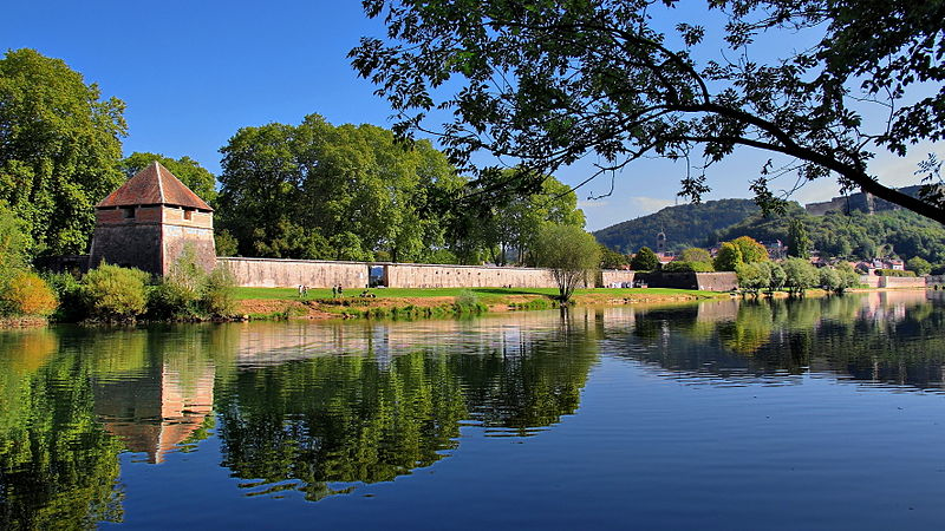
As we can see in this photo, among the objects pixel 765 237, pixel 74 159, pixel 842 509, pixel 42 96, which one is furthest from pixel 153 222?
pixel 765 237

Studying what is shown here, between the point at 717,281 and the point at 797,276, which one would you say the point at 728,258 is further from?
the point at 797,276

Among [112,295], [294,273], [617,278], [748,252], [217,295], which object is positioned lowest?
[217,295]

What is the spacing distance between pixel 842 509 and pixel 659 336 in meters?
20.5

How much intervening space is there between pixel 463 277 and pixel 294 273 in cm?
1847

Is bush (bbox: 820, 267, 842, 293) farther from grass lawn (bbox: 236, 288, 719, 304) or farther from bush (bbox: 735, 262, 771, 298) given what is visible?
grass lawn (bbox: 236, 288, 719, 304)

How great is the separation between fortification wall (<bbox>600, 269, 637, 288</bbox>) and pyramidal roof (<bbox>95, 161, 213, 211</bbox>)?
50.1m

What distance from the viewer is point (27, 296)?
31.2 metres

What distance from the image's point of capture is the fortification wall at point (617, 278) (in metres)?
81.6

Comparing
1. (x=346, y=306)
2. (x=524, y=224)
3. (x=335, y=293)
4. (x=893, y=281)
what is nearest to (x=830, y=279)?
(x=893, y=281)

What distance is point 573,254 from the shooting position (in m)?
58.7

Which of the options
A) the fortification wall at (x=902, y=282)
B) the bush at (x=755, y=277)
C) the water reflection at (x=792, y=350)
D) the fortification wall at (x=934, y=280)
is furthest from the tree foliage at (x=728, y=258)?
the fortification wall at (x=934, y=280)

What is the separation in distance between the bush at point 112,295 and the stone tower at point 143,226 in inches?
219

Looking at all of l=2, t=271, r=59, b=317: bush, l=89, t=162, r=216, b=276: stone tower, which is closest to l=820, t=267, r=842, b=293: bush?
l=89, t=162, r=216, b=276: stone tower

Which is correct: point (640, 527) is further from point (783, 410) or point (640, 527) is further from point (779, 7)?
point (783, 410)
